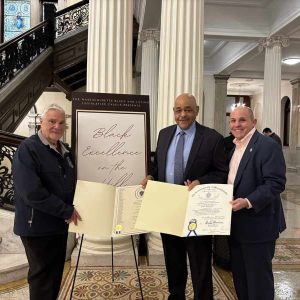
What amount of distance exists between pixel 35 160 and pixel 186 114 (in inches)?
43.8

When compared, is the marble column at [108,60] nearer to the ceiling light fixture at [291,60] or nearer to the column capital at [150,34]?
the column capital at [150,34]

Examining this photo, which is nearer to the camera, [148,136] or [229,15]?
[148,136]

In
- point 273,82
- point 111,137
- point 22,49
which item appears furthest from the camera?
point 273,82

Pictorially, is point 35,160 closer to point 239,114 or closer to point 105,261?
point 239,114

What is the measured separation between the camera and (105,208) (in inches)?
101

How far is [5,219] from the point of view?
4.14m

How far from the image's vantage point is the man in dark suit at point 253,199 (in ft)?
7.55

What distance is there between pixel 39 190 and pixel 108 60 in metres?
2.35

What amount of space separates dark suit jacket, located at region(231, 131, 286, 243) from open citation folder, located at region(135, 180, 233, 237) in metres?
0.17

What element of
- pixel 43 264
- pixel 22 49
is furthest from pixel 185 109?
pixel 22 49

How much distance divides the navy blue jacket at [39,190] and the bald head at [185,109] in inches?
35.9

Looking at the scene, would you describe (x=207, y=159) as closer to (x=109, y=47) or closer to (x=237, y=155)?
(x=237, y=155)

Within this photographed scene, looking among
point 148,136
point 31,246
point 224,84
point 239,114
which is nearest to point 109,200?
point 31,246

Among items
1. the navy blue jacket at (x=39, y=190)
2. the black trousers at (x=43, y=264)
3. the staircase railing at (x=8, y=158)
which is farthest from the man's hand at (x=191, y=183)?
the staircase railing at (x=8, y=158)
